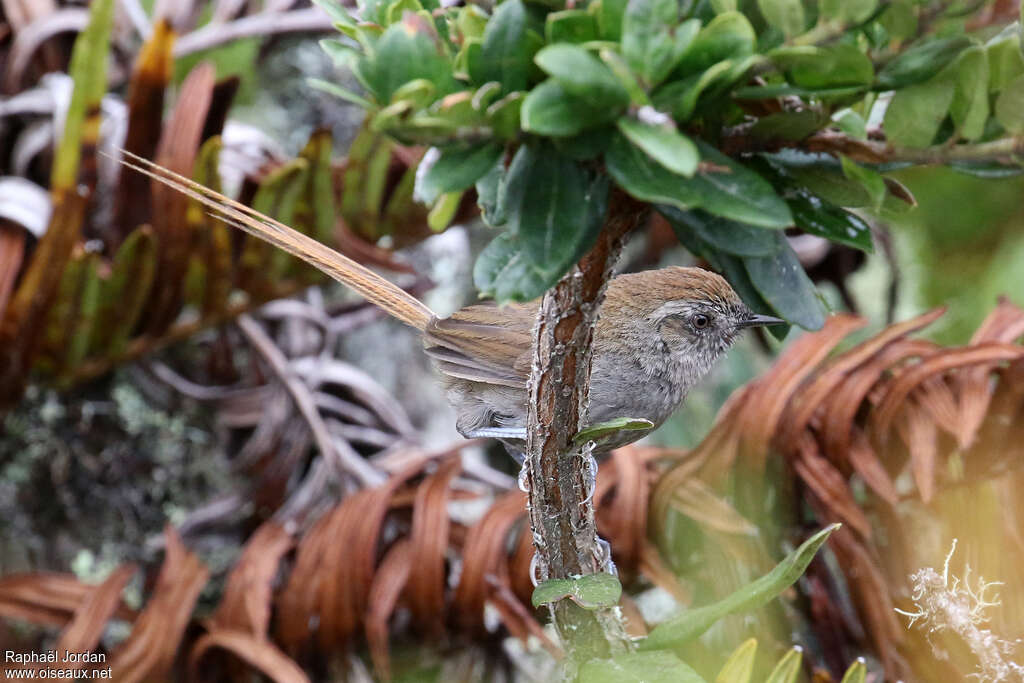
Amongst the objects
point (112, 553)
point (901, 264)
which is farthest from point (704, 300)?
point (112, 553)

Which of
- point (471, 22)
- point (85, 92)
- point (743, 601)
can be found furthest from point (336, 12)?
point (85, 92)

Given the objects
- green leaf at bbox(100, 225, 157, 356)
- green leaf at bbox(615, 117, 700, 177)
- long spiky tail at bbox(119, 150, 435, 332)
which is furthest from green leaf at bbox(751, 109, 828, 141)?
green leaf at bbox(100, 225, 157, 356)

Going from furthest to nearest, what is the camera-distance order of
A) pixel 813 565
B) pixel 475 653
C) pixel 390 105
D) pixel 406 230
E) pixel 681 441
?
pixel 681 441, pixel 406 230, pixel 475 653, pixel 813 565, pixel 390 105

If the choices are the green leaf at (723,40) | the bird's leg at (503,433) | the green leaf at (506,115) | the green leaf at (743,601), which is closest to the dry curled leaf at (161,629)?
the bird's leg at (503,433)

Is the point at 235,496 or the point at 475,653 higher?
the point at 475,653

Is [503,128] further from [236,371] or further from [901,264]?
[901,264]

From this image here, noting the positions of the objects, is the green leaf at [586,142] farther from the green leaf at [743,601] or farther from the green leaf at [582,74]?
the green leaf at [743,601]

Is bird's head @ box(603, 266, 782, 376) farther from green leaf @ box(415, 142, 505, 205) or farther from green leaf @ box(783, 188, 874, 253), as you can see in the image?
green leaf @ box(415, 142, 505, 205)

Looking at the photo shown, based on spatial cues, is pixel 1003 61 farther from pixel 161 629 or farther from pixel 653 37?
pixel 161 629
